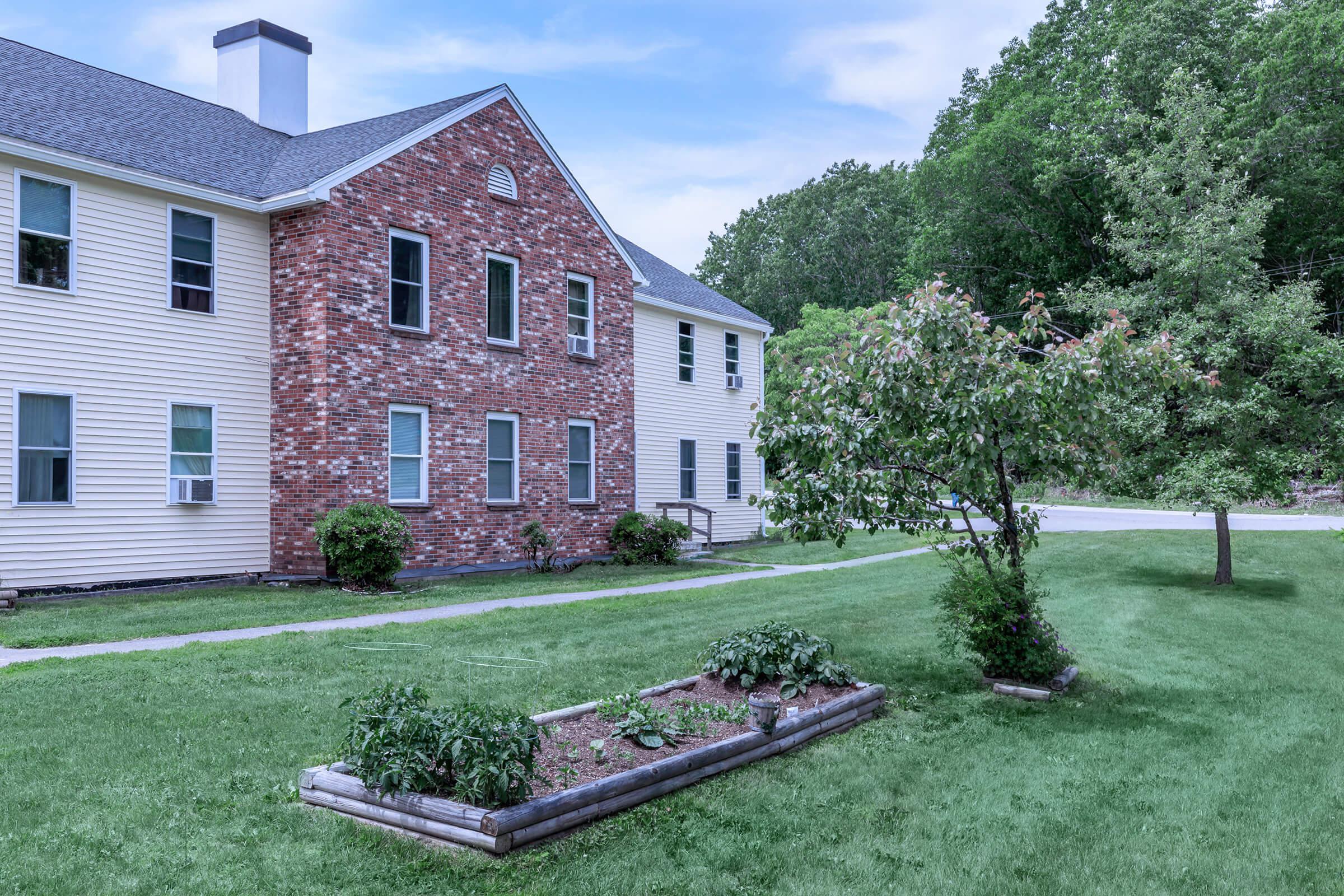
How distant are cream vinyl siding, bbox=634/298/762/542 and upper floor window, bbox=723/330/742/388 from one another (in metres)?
0.13

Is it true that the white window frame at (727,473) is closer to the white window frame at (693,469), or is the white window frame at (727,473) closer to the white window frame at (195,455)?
the white window frame at (693,469)

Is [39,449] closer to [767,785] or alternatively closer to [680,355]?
[767,785]

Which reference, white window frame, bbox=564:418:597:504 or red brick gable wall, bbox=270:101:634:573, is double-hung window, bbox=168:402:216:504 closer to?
red brick gable wall, bbox=270:101:634:573

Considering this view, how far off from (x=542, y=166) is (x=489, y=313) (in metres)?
3.07

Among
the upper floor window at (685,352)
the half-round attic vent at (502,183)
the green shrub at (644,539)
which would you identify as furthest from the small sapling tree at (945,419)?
the upper floor window at (685,352)

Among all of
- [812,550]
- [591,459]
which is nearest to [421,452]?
[591,459]

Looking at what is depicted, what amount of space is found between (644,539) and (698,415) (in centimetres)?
544

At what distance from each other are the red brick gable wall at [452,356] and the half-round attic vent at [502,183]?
0.52 ft

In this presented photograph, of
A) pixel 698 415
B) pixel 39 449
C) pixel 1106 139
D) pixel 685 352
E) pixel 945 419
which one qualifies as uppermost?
pixel 1106 139

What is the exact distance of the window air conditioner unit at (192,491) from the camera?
1381 centimetres

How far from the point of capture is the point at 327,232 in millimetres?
14586

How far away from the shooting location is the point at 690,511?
22.2m

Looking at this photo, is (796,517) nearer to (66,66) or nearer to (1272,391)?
(1272,391)

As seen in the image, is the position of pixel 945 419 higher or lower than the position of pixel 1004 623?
higher
